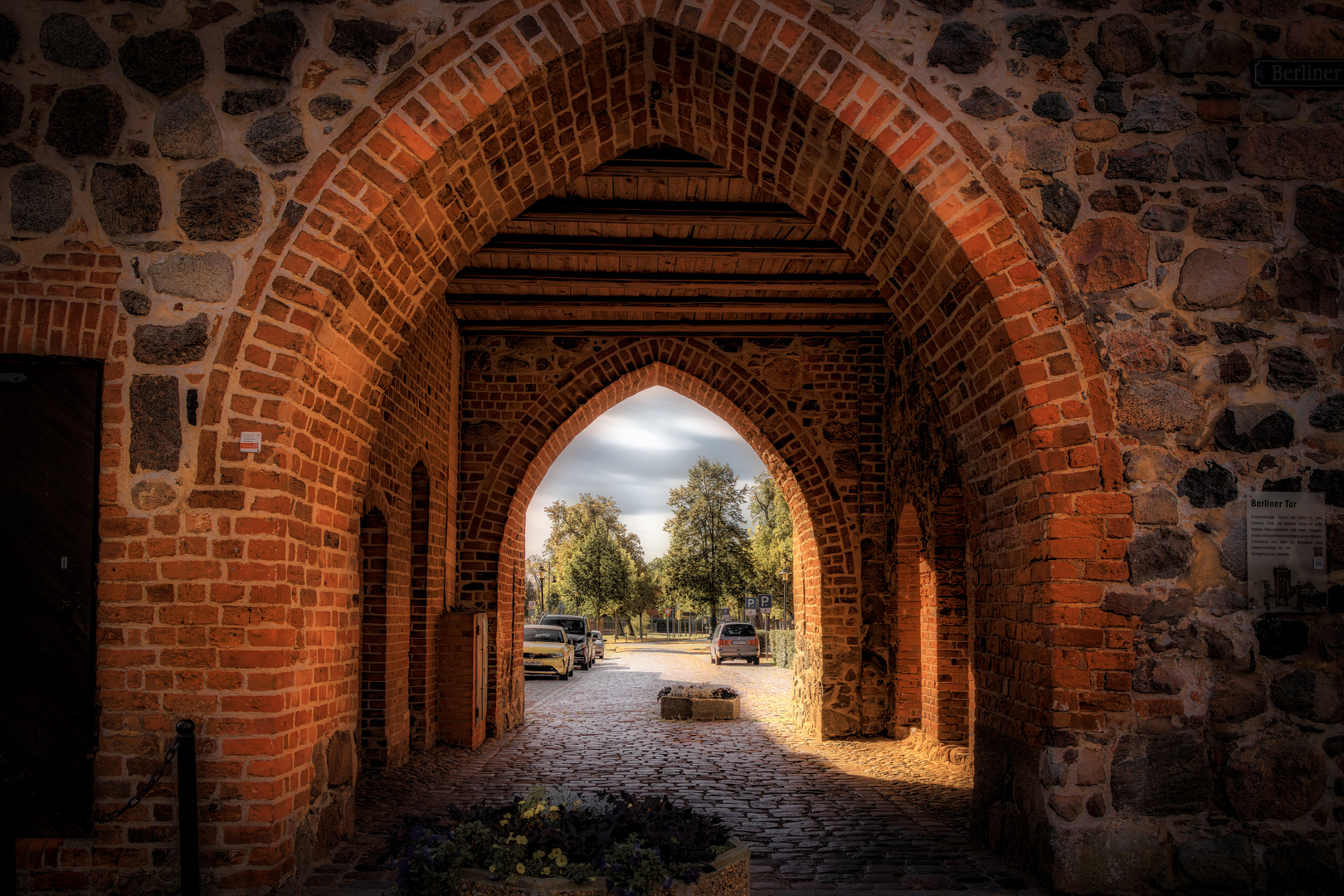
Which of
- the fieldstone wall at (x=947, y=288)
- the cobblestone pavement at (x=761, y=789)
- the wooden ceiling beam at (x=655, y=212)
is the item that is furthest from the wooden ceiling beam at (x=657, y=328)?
the fieldstone wall at (x=947, y=288)

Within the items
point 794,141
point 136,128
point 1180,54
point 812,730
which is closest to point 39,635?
point 136,128

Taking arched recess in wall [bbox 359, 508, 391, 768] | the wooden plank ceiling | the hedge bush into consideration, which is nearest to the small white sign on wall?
the wooden plank ceiling

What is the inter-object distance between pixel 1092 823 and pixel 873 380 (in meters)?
7.11

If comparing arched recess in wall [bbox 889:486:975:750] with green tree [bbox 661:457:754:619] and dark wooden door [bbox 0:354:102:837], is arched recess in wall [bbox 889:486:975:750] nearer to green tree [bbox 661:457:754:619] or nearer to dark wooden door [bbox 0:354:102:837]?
dark wooden door [bbox 0:354:102:837]

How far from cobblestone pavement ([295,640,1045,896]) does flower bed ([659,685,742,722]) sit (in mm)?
230

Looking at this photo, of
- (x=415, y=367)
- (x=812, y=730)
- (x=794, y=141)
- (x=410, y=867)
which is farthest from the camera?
(x=812, y=730)

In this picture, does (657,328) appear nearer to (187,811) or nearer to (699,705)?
(699,705)

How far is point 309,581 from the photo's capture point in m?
4.36

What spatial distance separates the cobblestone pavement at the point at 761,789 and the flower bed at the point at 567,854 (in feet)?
3.81

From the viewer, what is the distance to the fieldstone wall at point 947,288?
13.2 feet

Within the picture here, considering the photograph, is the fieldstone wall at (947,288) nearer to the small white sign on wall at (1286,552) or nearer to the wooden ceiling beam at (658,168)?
the small white sign on wall at (1286,552)

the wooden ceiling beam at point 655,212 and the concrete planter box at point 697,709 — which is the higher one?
the wooden ceiling beam at point 655,212

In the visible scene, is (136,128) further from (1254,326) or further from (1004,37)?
(1254,326)

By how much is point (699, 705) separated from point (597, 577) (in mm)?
34282
